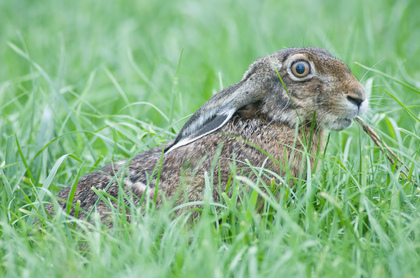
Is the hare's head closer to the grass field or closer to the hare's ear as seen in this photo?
the hare's ear

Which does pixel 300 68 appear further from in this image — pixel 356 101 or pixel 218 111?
pixel 218 111

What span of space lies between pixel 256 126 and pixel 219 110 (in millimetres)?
264

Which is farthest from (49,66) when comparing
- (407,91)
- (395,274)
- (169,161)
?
(395,274)

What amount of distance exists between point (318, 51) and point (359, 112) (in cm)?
52

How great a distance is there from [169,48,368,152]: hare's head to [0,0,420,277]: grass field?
258 millimetres

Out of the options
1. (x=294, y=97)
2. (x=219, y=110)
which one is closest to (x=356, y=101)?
(x=294, y=97)

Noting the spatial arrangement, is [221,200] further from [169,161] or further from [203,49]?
[203,49]

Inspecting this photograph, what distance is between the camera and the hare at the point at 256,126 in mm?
3445

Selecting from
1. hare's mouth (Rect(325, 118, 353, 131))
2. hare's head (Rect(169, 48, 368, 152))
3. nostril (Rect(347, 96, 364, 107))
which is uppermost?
hare's head (Rect(169, 48, 368, 152))

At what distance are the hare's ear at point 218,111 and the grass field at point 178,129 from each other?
28cm

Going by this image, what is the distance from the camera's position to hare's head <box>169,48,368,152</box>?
346cm

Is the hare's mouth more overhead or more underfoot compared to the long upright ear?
more underfoot

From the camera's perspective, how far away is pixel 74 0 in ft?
27.5

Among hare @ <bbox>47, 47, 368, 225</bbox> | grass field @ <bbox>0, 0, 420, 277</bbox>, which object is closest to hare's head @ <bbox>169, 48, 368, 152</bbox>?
hare @ <bbox>47, 47, 368, 225</bbox>
